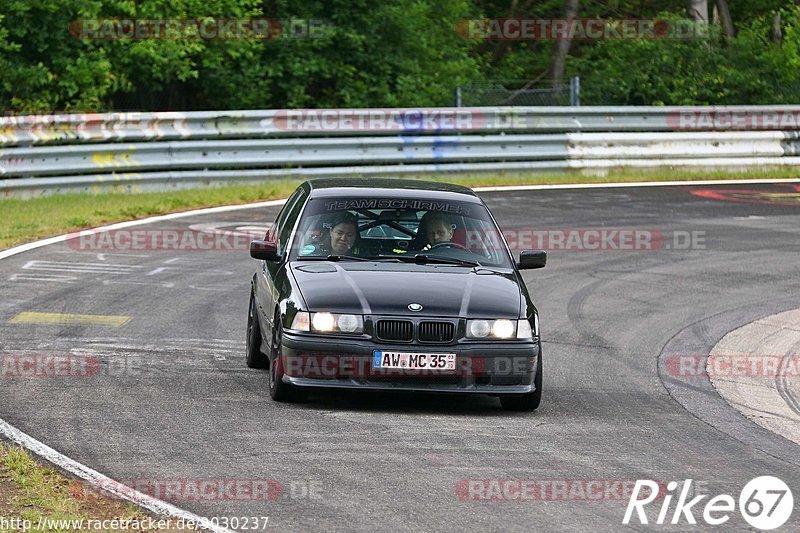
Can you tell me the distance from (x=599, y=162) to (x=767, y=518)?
18961 mm

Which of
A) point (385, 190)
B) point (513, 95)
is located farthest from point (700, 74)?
point (385, 190)

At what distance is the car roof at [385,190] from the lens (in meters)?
10.7

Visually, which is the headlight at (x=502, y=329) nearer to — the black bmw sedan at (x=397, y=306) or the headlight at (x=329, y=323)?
the black bmw sedan at (x=397, y=306)

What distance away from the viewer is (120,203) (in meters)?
20.1

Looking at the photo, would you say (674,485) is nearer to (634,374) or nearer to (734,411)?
(734,411)

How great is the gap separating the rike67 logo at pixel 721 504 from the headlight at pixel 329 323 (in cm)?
225

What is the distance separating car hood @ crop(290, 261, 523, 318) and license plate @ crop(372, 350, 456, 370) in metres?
0.26

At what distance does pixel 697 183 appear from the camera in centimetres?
2506

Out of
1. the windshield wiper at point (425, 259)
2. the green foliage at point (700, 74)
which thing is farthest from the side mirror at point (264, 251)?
the green foliage at point (700, 74)

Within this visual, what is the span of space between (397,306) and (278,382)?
2.95ft

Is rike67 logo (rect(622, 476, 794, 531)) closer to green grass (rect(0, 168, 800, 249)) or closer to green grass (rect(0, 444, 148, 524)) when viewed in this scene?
green grass (rect(0, 444, 148, 524))

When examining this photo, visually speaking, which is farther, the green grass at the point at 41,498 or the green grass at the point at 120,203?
the green grass at the point at 120,203

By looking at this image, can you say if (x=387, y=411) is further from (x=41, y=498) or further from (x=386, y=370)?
(x=41, y=498)

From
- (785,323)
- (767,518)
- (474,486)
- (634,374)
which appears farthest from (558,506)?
(785,323)
